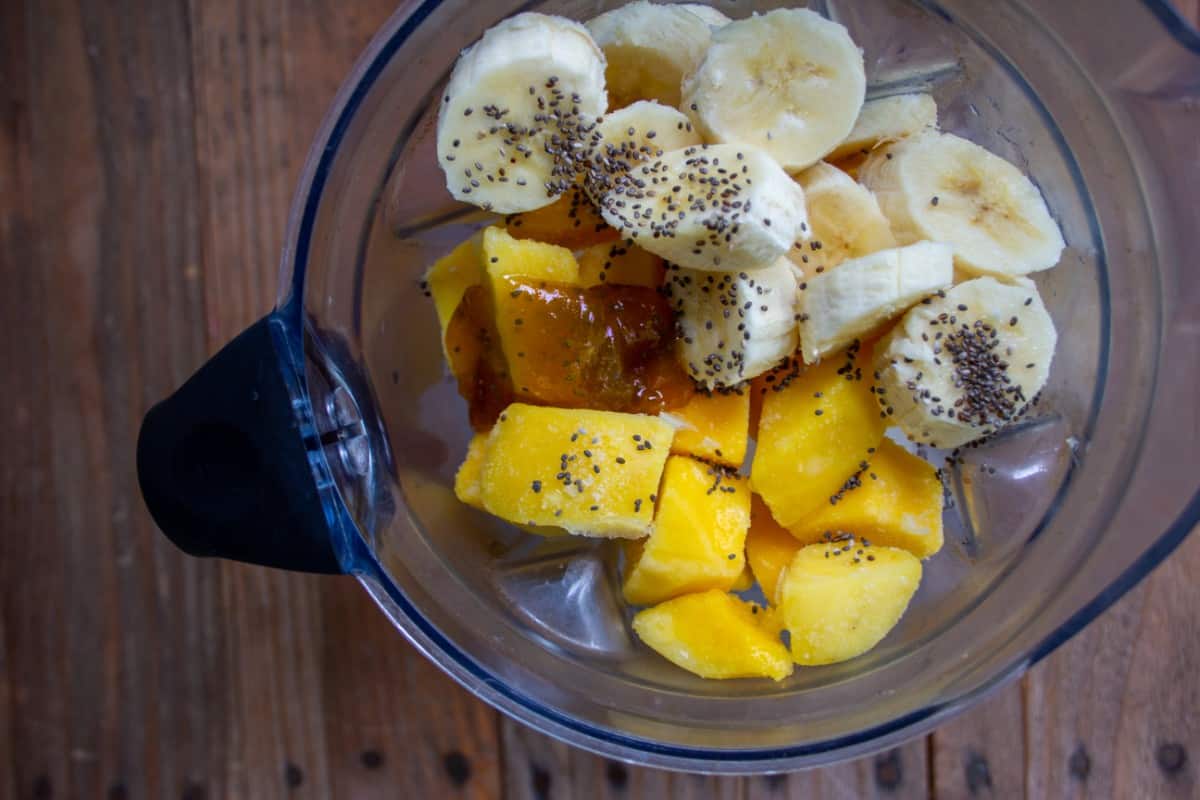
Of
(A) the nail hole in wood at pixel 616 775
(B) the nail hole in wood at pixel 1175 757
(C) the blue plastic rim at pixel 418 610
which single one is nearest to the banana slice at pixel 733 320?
(C) the blue plastic rim at pixel 418 610

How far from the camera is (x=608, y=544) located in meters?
0.82

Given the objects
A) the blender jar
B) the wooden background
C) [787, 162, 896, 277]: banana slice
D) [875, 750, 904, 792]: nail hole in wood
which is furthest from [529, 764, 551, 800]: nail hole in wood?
[787, 162, 896, 277]: banana slice

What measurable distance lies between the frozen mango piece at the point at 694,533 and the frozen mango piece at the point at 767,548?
40 mm

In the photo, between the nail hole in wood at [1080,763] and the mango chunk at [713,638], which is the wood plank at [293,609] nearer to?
the mango chunk at [713,638]

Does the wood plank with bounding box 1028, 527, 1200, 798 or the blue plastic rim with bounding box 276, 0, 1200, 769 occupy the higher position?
the blue plastic rim with bounding box 276, 0, 1200, 769

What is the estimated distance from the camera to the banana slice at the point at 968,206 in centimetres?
75

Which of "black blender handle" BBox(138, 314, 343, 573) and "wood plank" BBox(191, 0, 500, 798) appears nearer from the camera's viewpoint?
"black blender handle" BBox(138, 314, 343, 573)

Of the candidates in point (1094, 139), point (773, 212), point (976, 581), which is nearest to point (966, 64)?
point (1094, 139)

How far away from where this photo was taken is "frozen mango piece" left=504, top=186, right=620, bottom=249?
77 cm

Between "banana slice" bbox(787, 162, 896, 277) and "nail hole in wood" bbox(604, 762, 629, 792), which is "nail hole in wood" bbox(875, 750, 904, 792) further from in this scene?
"banana slice" bbox(787, 162, 896, 277)

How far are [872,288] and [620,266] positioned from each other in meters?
0.21

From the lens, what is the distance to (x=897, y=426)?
75 cm

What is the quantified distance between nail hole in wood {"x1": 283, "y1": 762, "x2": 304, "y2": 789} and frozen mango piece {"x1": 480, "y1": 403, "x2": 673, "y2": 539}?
47 centimetres

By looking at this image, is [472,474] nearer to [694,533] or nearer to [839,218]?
[694,533]
